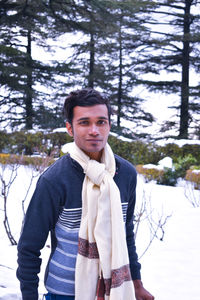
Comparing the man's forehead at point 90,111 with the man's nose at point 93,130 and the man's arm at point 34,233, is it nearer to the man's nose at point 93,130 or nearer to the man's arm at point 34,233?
the man's nose at point 93,130

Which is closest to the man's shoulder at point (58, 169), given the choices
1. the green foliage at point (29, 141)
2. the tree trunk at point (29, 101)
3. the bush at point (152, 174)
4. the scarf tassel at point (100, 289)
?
the scarf tassel at point (100, 289)

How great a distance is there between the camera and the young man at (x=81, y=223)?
1292 mm

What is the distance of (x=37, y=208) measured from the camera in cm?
130

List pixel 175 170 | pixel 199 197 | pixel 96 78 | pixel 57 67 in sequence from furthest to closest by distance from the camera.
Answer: pixel 96 78, pixel 57 67, pixel 175 170, pixel 199 197

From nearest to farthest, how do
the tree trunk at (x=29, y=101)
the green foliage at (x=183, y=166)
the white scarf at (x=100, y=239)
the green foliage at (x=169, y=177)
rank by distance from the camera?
1. the white scarf at (x=100, y=239)
2. the green foliage at (x=169, y=177)
3. the green foliage at (x=183, y=166)
4. the tree trunk at (x=29, y=101)

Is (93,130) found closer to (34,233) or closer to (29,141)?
(34,233)

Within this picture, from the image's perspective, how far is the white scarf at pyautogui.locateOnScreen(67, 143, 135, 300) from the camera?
129 cm

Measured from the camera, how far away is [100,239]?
1.30m

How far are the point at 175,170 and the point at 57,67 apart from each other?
10976 millimetres

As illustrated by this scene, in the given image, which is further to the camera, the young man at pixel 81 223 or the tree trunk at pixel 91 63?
the tree trunk at pixel 91 63

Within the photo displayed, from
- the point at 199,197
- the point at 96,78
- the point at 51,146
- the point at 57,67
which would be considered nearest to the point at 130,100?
the point at 96,78

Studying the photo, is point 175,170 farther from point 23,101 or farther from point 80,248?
point 23,101

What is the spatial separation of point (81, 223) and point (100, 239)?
0.31 ft

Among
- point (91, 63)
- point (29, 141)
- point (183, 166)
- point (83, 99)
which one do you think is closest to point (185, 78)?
point (91, 63)
